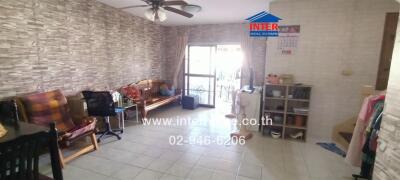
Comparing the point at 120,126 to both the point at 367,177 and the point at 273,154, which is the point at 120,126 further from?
the point at 367,177

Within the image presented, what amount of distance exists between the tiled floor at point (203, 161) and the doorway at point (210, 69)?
2.33 metres

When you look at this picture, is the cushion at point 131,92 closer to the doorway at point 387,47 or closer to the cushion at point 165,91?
the cushion at point 165,91

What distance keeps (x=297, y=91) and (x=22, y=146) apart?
152 inches

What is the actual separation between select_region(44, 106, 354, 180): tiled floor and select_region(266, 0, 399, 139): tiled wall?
93 cm

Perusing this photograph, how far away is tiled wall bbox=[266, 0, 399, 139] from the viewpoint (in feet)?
11.2

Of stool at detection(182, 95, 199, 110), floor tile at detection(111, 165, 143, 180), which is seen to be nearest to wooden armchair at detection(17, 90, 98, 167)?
floor tile at detection(111, 165, 143, 180)

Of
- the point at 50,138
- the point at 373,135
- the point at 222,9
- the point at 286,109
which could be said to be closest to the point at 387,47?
the point at 373,135

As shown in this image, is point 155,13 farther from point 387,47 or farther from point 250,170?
point 387,47

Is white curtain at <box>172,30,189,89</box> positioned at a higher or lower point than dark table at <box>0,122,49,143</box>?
higher

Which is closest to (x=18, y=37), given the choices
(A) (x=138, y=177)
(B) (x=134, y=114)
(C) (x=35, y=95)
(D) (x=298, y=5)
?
(C) (x=35, y=95)

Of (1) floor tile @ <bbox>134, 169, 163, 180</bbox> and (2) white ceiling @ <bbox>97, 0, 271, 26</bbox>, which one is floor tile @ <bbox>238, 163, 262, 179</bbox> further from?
(2) white ceiling @ <bbox>97, 0, 271, 26</bbox>

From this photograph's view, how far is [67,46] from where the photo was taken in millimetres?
3406

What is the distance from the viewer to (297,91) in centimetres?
378

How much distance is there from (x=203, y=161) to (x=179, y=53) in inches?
152
